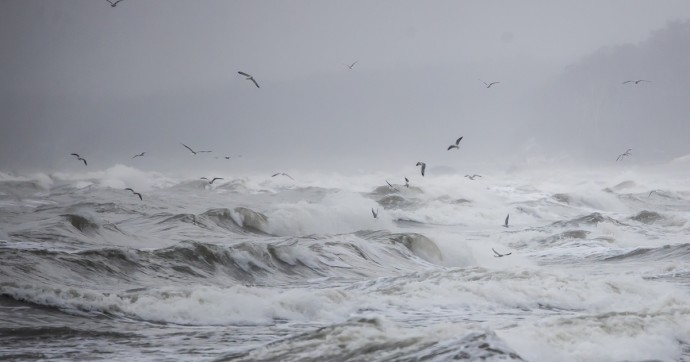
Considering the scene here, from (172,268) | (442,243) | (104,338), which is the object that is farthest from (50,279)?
(442,243)

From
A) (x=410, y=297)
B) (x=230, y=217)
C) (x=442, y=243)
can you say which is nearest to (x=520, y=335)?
(x=410, y=297)

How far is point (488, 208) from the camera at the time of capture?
4450 centimetres

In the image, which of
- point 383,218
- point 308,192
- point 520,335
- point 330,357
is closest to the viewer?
point 330,357

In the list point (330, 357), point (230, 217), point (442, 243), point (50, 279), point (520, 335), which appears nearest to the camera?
point (330, 357)

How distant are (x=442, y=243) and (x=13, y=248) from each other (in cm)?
1334

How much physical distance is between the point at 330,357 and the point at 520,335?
2.13m

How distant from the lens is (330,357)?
23.5 ft

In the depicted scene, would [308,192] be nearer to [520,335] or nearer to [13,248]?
[13,248]

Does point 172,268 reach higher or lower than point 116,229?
lower

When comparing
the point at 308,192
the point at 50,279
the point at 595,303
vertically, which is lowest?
the point at 595,303

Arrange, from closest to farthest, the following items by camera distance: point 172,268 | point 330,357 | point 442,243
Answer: point 330,357, point 172,268, point 442,243

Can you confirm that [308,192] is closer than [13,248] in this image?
No

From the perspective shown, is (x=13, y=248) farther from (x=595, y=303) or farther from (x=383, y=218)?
(x=383, y=218)

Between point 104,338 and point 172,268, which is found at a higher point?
point 172,268
